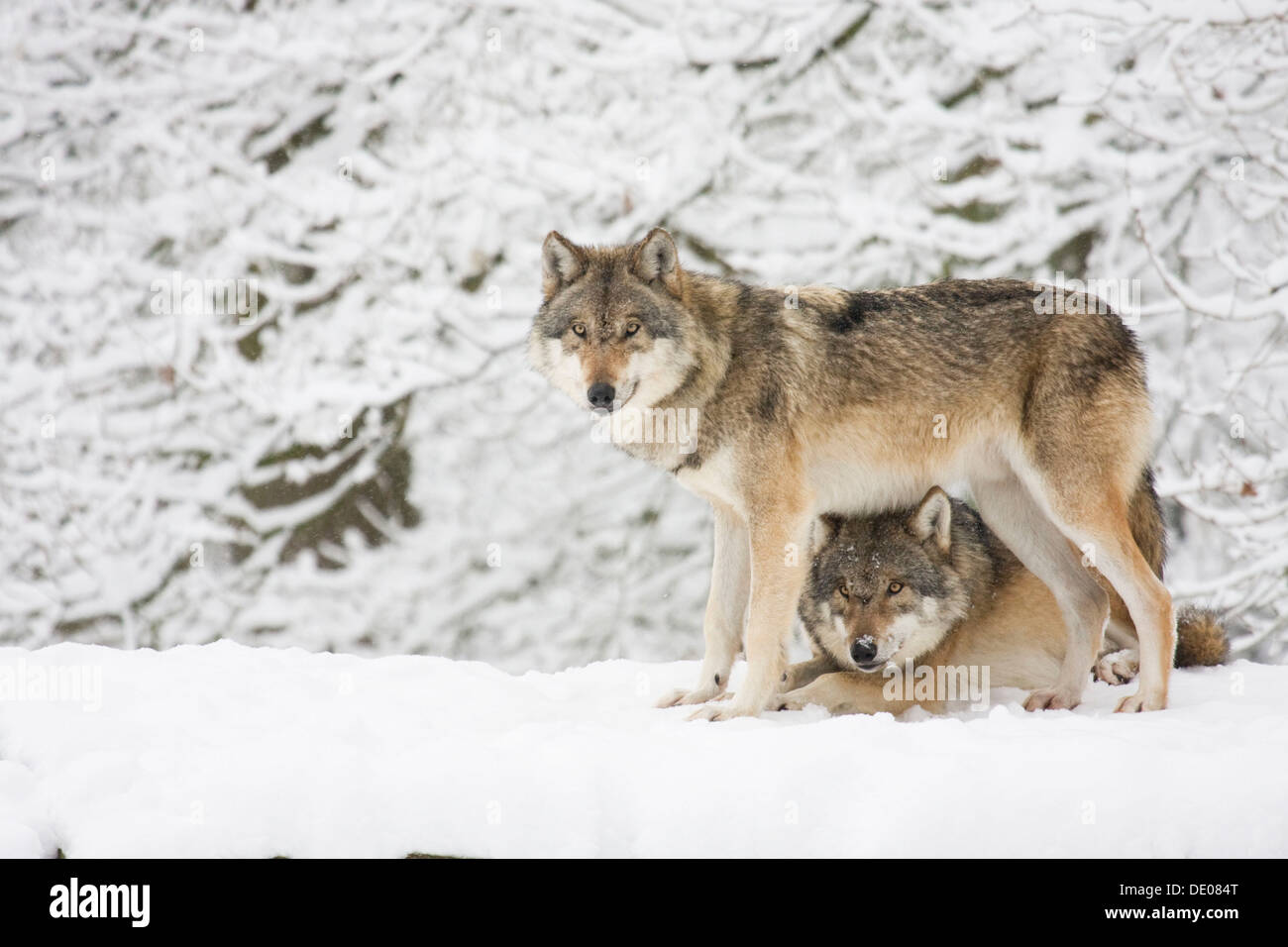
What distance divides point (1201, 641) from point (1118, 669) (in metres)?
0.43

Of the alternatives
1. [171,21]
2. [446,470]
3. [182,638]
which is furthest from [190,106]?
[182,638]

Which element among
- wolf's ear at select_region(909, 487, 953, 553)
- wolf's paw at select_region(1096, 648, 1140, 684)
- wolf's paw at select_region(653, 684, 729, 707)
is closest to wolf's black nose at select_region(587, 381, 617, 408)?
wolf's paw at select_region(653, 684, 729, 707)

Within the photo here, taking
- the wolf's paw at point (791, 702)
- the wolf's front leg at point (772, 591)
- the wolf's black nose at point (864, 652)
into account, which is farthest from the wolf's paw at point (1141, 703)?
the wolf's front leg at point (772, 591)

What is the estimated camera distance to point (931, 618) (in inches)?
180

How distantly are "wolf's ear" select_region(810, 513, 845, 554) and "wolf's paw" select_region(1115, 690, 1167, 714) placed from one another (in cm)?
129

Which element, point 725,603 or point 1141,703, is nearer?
point 1141,703

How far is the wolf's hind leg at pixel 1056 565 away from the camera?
4.61 m

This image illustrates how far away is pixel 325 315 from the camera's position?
10148mm

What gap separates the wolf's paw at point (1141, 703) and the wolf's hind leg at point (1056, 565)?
0.28 meters

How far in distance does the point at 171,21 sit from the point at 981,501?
8502 mm

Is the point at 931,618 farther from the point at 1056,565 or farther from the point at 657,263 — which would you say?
the point at 657,263

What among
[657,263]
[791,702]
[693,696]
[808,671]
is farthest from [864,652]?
[657,263]

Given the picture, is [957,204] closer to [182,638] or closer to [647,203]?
[647,203]
